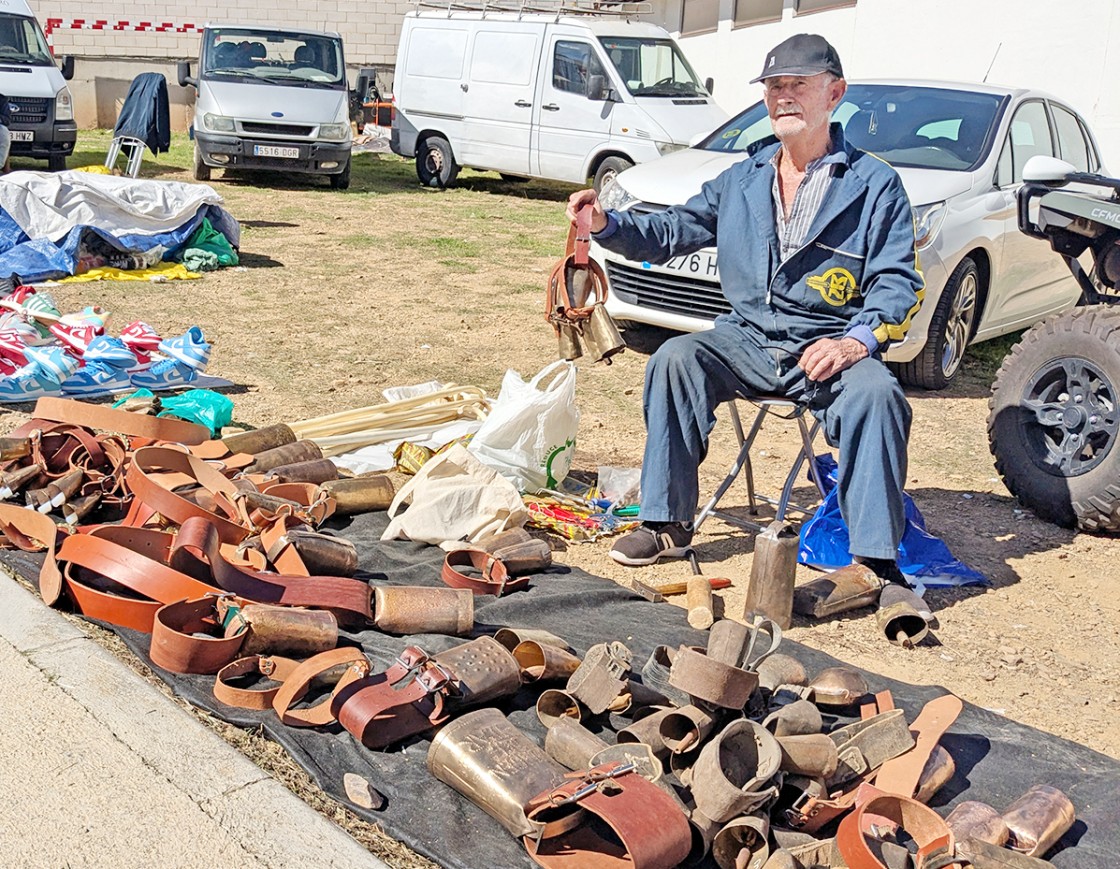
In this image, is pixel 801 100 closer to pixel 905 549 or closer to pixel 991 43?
pixel 905 549

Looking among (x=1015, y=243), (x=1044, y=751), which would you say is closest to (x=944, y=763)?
(x=1044, y=751)

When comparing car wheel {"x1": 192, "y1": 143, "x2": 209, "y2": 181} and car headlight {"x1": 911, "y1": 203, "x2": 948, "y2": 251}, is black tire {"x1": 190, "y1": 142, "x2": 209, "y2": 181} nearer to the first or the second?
car wheel {"x1": 192, "y1": 143, "x2": 209, "y2": 181}

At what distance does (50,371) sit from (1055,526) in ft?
16.5

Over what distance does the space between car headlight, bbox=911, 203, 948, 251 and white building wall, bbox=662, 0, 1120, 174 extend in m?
4.97

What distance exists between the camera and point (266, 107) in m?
15.9

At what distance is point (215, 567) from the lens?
3777 millimetres

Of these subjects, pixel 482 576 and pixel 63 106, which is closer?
pixel 482 576

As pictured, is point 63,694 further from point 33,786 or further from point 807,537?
point 807,537

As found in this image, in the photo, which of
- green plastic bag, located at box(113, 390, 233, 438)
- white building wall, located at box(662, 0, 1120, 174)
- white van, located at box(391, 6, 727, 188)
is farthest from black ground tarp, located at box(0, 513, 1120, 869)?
white van, located at box(391, 6, 727, 188)

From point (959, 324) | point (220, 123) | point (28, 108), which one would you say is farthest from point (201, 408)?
point (28, 108)

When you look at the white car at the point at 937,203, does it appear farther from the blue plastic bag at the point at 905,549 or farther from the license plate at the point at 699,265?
the blue plastic bag at the point at 905,549

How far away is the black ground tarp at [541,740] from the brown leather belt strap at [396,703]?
5 centimetres

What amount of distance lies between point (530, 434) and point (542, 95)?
37.3ft

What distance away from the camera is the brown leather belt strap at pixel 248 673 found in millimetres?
3322
